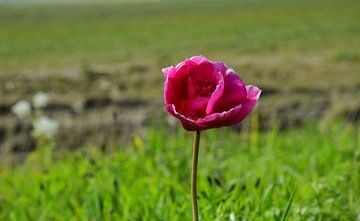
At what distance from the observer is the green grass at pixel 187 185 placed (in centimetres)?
287

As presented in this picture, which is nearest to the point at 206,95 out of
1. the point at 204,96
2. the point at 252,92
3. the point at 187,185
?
the point at 204,96

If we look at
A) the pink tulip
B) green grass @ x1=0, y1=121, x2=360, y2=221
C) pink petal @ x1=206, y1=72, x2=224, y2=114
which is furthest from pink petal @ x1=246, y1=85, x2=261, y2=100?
green grass @ x1=0, y1=121, x2=360, y2=221

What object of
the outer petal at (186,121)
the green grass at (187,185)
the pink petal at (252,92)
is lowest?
the green grass at (187,185)

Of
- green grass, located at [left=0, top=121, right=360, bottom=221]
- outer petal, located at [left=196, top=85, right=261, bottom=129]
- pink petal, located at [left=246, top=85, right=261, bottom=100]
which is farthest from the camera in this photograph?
green grass, located at [left=0, top=121, right=360, bottom=221]

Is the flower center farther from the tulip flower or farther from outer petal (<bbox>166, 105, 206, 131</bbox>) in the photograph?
outer petal (<bbox>166, 105, 206, 131</bbox>)

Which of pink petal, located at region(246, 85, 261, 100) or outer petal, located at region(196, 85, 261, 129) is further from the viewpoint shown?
pink petal, located at region(246, 85, 261, 100)

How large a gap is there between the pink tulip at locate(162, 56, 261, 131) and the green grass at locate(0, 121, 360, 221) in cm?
79

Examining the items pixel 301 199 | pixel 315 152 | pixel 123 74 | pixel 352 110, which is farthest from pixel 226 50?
pixel 301 199

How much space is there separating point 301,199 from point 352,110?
5.87 meters

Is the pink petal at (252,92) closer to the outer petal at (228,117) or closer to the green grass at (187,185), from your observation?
the outer petal at (228,117)

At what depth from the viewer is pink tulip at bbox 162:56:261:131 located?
63.3 inches

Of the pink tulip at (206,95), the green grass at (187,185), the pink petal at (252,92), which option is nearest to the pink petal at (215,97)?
the pink tulip at (206,95)

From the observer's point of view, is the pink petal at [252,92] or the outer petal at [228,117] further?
the pink petal at [252,92]

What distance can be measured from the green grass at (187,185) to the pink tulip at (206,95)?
0.79 metres
